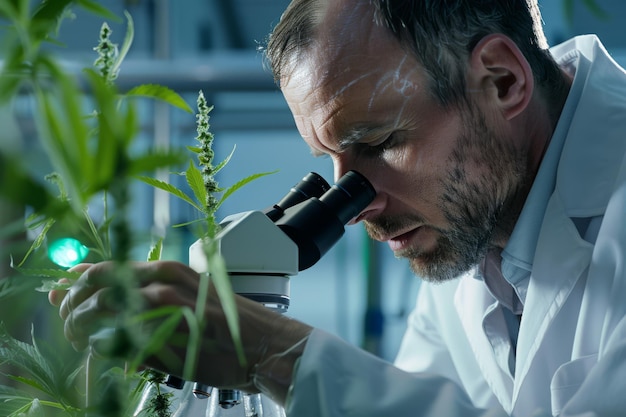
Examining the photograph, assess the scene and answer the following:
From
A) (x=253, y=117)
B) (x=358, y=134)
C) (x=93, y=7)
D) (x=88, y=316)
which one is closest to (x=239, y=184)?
(x=88, y=316)

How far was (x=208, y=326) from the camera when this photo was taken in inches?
27.0

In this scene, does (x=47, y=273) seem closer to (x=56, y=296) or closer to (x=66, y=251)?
(x=66, y=251)

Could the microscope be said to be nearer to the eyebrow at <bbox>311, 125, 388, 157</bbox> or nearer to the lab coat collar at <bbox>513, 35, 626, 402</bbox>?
the eyebrow at <bbox>311, 125, 388, 157</bbox>

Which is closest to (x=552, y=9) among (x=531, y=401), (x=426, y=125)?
(x=426, y=125)

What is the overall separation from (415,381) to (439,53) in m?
0.60

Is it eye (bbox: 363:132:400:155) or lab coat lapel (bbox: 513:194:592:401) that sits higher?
eye (bbox: 363:132:400:155)

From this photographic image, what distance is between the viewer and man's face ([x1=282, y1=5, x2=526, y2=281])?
113cm

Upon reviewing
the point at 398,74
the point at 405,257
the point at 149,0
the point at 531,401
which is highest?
the point at 149,0

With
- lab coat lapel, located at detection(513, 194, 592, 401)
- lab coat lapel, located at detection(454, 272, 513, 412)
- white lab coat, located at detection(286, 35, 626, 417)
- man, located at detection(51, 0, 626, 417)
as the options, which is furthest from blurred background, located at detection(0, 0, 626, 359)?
lab coat lapel, located at detection(513, 194, 592, 401)

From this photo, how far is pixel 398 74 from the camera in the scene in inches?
45.3

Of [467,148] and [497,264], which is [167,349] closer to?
[467,148]

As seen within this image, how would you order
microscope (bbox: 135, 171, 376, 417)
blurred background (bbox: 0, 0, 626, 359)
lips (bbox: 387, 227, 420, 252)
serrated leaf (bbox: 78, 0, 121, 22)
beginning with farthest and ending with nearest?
blurred background (bbox: 0, 0, 626, 359), lips (bbox: 387, 227, 420, 252), microscope (bbox: 135, 171, 376, 417), serrated leaf (bbox: 78, 0, 121, 22)

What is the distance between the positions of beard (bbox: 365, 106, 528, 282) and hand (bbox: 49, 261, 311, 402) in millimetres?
503

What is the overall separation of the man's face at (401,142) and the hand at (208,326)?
46 centimetres
